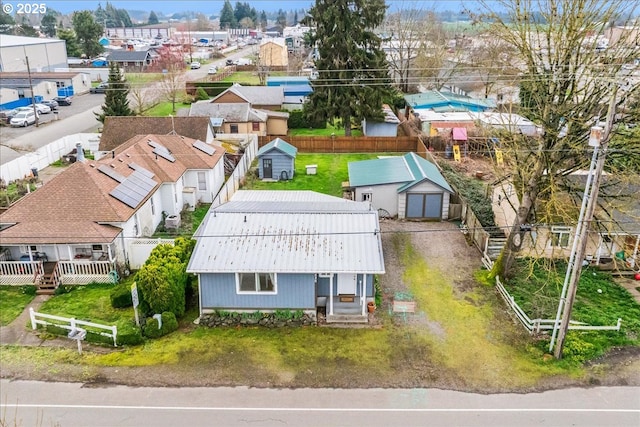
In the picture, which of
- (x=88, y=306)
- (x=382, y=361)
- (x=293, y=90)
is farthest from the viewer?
(x=293, y=90)

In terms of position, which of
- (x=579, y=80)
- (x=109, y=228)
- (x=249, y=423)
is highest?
(x=579, y=80)

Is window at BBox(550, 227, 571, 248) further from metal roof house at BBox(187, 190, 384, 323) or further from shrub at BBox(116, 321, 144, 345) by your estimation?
shrub at BBox(116, 321, 144, 345)

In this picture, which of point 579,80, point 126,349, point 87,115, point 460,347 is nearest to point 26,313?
point 126,349

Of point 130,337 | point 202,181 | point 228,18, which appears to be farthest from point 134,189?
point 228,18

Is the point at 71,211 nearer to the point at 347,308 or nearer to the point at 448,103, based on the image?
the point at 347,308

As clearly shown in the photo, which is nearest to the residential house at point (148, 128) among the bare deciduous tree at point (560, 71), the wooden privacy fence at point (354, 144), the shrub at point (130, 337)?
the wooden privacy fence at point (354, 144)

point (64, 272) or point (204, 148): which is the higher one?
point (204, 148)

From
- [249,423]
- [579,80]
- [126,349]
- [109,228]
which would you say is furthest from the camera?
[109,228]

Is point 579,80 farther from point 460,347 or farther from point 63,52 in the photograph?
point 63,52
